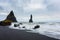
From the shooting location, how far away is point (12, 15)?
138250mm

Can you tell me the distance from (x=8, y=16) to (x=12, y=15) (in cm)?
444

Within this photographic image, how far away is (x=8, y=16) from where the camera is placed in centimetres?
13575
